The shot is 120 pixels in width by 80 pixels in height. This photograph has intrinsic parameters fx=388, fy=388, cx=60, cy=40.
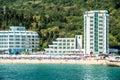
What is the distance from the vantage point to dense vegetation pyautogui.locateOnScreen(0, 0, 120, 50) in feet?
365

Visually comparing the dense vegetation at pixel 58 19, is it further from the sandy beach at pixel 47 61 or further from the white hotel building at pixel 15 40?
the sandy beach at pixel 47 61

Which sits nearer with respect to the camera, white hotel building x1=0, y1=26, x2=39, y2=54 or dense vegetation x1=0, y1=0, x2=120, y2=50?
white hotel building x1=0, y1=26, x2=39, y2=54

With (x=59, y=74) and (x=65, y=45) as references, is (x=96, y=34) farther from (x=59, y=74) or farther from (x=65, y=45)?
(x=59, y=74)

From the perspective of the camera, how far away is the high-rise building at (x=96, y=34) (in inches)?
3693

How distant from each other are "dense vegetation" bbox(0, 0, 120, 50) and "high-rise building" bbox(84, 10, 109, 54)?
12.3 meters

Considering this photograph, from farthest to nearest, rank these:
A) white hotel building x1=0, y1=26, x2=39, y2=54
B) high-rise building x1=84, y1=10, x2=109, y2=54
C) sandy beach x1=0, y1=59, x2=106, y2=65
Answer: white hotel building x1=0, y1=26, x2=39, y2=54, high-rise building x1=84, y1=10, x2=109, y2=54, sandy beach x1=0, y1=59, x2=106, y2=65

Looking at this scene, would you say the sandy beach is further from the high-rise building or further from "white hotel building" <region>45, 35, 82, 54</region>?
"white hotel building" <region>45, 35, 82, 54</region>

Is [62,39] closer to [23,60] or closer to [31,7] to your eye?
[23,60]

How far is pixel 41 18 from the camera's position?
395ft

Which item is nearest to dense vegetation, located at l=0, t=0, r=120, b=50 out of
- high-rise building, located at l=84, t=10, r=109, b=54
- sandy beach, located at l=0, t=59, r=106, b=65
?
high-rise building, located at l=84, t=10, r=109, b=54

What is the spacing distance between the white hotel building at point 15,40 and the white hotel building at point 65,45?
22.5 ft

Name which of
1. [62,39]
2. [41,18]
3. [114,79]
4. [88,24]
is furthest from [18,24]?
[114,79]

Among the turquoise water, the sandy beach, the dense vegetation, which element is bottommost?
A: the sandy beach

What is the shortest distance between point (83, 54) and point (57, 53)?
824cm
